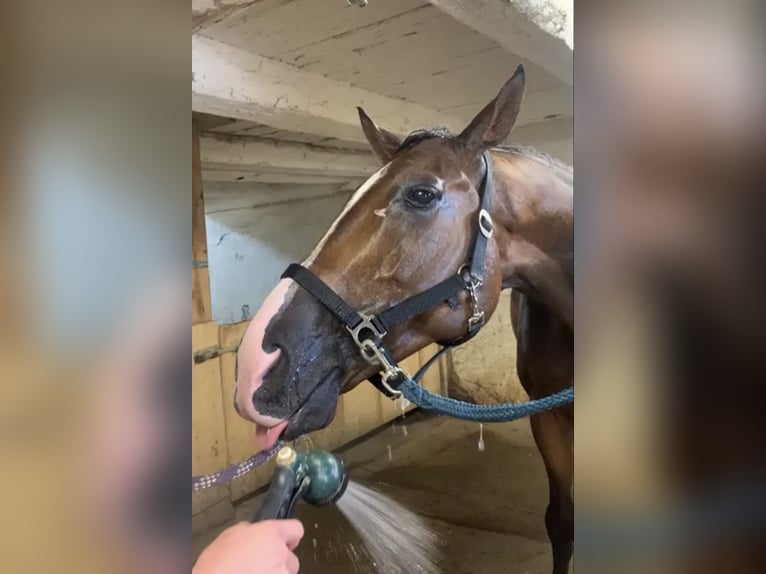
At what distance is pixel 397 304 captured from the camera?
585mm

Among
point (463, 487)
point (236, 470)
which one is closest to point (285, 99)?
point (236, 470)

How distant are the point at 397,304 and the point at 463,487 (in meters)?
1.00

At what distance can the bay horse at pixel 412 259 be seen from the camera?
547mm

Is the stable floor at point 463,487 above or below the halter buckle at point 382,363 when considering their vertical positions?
below

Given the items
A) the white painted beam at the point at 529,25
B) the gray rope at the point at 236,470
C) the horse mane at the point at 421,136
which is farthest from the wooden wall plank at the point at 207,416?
the white painted beam at the point at 529,25

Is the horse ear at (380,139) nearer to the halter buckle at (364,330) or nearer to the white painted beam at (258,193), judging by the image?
the white painted beam at (258,193)

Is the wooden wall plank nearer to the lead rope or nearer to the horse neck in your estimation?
the lead rope

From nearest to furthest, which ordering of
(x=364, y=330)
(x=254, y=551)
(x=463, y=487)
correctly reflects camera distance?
(x=254, y=551) → (x=364, y=330) → (x=463, y=487)

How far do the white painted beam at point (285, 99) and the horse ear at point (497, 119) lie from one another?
28 millimetres

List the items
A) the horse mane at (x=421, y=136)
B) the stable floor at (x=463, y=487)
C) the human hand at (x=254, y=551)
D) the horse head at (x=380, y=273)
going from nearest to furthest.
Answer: the human hand at (x=254, y=551), the horse head at (x=380, y=273), the horse mane at (x=421, y=136), the stable floor at (x=463, y=487)

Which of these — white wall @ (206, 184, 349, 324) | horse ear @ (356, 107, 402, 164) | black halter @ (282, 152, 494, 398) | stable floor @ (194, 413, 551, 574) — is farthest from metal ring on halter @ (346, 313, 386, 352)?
stable floor @ (194, 413, 551, 574)

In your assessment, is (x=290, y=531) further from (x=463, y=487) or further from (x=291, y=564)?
(x=463, y=487)
